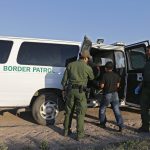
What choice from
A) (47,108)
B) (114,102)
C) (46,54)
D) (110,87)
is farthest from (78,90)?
(46,54)

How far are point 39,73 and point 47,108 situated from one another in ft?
2.76

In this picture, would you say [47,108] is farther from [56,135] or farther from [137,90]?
[137,90]

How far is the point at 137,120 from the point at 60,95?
204 cm

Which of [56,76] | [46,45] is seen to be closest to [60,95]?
[56,76]

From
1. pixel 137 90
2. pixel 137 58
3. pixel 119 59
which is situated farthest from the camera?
pixel 119 59

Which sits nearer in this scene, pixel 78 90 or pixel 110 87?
pixel 78 90

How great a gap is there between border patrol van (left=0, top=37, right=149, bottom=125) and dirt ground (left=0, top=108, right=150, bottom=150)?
0.51 metres

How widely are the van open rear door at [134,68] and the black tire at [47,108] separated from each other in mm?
1800

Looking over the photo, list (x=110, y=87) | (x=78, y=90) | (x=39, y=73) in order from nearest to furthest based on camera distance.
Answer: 1. (x=78, y=90)
2. (x=110, y=87)
3. (x=39, y=73)

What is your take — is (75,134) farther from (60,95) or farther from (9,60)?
(9,60)

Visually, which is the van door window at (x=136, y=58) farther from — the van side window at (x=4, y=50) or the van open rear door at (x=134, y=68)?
the van side window at (x=4, y=50)

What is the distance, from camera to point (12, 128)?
34.6 feet

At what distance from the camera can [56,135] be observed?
9812 millimetres

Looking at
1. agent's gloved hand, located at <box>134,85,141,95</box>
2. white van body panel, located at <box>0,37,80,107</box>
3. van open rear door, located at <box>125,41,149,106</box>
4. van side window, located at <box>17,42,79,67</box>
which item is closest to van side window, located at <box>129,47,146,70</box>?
van open rear door, located at <box>125,41,149,106</box>
